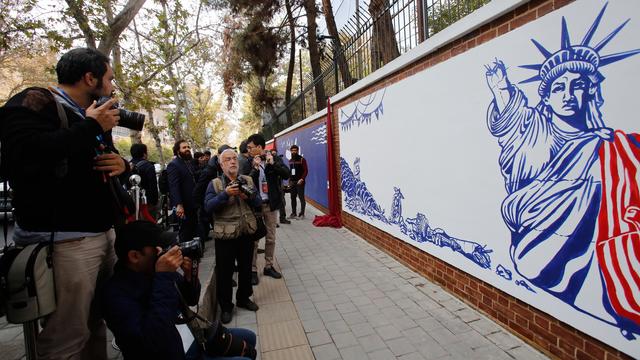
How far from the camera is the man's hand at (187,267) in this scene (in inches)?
76.5

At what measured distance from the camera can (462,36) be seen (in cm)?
332

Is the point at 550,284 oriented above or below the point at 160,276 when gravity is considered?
below

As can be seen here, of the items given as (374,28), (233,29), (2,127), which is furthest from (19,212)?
(233,29)

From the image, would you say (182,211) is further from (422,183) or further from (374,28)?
(374,28)

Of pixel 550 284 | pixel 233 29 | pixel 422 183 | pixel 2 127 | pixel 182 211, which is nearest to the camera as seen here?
pixel 2 127

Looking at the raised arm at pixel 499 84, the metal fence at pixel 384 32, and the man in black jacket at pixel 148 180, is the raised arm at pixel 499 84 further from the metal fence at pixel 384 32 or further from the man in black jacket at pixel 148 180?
the man in black jacket at pixel 148 180

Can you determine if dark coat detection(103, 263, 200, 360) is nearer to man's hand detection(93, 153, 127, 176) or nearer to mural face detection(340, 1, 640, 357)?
man's hand detection(93, 153, 127, 176)

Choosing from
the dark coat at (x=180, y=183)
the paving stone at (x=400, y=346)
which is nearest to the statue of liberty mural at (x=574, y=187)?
the paving stone at (x=400, y=346)

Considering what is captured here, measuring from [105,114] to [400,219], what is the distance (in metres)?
3.85

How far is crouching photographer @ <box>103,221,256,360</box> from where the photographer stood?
1587 mm

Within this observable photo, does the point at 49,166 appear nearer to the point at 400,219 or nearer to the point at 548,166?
the point at 548,166

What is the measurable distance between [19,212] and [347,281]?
3.50 m

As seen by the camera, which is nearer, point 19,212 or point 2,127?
point 2,127

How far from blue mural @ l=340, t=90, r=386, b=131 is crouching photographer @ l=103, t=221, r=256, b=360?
4.00m
